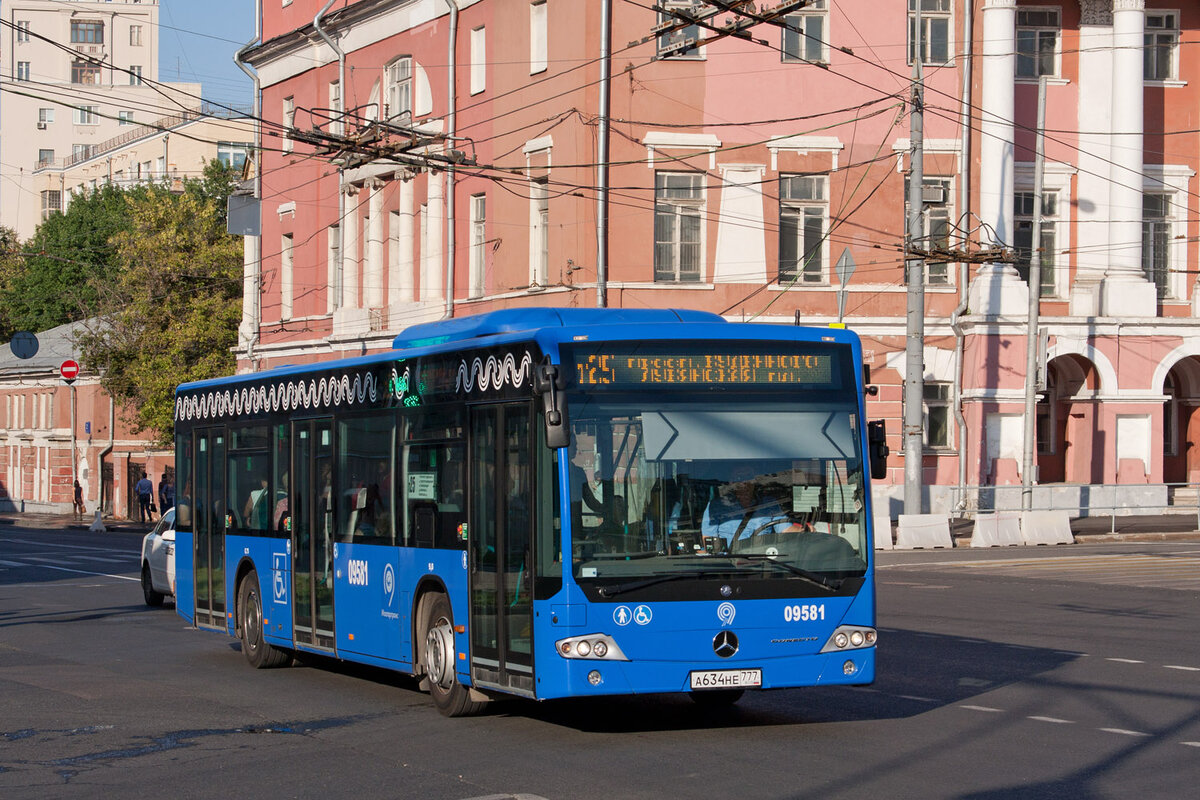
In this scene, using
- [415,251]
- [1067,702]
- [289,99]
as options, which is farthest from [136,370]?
[1067,702]

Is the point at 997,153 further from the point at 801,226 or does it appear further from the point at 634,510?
the point at 634,510

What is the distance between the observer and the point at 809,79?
122ft

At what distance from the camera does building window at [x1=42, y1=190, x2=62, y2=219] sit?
12200 centimetres

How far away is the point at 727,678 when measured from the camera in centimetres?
1065

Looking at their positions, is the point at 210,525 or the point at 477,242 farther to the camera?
the point at 477,242

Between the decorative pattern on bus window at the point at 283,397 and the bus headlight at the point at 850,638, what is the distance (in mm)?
4532

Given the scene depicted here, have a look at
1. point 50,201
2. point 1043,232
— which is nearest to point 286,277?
point 1043,232

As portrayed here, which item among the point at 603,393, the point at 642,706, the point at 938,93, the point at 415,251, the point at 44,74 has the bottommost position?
the point at 642,706

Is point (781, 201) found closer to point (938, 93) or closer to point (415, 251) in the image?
point (938, 93)

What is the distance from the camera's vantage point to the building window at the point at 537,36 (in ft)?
124

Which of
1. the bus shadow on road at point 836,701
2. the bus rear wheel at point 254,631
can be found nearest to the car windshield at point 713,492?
the bus shadow on road at point 836,701

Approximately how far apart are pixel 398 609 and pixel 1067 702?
5.11 metres

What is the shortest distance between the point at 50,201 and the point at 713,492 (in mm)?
120395

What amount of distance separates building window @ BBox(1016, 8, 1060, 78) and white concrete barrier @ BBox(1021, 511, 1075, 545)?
11834 millimetres
